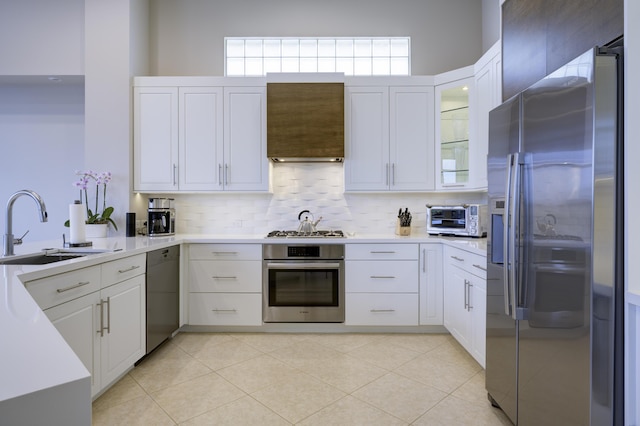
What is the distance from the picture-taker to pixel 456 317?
2.93 meters

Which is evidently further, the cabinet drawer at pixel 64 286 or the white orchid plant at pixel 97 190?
the white orchid plant at pixel 97 190

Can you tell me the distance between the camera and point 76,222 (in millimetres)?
2475

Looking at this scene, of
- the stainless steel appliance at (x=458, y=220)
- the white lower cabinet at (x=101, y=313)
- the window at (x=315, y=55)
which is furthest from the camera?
the window at (x=315, y=55)

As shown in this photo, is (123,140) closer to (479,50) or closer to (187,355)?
(187,355)

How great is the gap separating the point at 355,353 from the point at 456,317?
35.4 inches

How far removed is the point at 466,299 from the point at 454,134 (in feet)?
5.25

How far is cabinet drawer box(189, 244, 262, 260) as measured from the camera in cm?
329

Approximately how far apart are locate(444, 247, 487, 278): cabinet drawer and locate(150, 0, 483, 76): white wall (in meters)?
2.10

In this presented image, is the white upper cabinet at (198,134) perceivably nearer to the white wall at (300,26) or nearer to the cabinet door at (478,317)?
the white wall at (300,26)

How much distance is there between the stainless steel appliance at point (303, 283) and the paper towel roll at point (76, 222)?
1.44 meters

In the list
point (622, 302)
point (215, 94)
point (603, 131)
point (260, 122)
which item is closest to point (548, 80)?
point (603, 131)

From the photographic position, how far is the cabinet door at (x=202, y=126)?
354 centimetres

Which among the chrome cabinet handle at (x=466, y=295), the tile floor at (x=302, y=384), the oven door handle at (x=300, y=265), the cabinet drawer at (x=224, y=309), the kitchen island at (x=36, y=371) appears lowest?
the tile floor at (x=302, y=384)

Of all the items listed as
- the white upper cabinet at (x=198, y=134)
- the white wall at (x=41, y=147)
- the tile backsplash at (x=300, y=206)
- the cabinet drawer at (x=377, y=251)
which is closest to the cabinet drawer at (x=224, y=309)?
the tile backsplash at (x=300, y=206)
